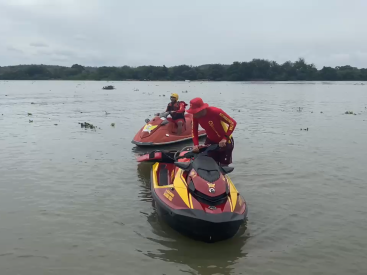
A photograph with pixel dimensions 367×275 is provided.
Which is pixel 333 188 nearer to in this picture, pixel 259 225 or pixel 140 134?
pixel 259 225

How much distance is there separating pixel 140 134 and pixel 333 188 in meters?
6.96

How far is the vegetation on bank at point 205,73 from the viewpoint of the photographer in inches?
4200

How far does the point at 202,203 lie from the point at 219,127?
2.05 meters

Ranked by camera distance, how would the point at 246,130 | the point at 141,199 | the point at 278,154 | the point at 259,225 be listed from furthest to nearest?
1. the point at 246,130
2. the point at 278,154
3. the point at 141,199
4. the point at 259,225

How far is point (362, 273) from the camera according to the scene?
17.9 ft

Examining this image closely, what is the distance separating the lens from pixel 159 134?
13.4 metres

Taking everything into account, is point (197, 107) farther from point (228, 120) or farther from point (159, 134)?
point (159, 134)

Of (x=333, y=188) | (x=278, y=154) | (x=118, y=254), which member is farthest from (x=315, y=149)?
(x=118, y=254)

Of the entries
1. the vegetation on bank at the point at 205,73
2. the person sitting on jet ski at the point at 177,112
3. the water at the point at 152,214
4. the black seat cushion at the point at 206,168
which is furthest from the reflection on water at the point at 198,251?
Result: the vegetation on bank at the point at 205,73

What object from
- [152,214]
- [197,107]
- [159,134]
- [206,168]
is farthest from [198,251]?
[159,134]

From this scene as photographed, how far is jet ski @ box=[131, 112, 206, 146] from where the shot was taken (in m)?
13.3

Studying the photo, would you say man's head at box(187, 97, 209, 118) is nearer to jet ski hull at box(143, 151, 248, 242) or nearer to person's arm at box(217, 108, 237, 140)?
person's arm at box(217, 108, 237, 140)

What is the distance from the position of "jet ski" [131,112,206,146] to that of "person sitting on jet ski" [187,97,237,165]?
18.3 ft

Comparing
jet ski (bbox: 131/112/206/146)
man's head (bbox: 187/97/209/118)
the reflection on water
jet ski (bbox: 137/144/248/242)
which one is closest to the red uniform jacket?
man's head (bbox: 187/97/209/118)
